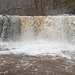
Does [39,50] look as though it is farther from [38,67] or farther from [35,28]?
[35,28]

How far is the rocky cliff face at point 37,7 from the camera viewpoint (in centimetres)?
1359

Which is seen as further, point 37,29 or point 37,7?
point 37,7

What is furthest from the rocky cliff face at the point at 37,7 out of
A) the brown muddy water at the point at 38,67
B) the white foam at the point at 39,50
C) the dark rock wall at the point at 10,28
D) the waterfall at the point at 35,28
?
Answer: the brown muddy water at the point at 38,67

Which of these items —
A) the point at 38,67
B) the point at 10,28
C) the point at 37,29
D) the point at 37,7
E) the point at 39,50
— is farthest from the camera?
the point at 37,7

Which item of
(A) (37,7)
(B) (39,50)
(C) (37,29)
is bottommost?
(B) (39,50)

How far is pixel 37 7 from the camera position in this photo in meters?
14.3

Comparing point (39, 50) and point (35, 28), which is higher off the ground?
point (35, 28)

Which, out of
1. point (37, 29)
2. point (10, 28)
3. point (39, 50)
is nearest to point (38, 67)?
point (39, 50)

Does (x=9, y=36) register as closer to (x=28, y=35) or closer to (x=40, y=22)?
(x=28, y=35)

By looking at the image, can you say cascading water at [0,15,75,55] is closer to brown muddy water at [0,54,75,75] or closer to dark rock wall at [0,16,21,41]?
dark rock wall at [0,16,21,41]

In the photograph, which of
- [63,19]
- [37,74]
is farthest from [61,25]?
[37,74]

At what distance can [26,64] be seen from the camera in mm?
4551

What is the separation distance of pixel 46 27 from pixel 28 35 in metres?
1.43

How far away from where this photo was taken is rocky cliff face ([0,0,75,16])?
13.6 m
